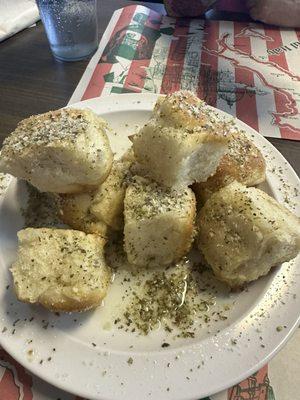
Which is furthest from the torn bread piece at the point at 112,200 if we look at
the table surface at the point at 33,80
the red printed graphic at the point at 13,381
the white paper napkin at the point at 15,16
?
the white paper napkin at the point at 15,16

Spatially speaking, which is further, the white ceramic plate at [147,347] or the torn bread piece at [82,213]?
the torn bread piece at [82,213]

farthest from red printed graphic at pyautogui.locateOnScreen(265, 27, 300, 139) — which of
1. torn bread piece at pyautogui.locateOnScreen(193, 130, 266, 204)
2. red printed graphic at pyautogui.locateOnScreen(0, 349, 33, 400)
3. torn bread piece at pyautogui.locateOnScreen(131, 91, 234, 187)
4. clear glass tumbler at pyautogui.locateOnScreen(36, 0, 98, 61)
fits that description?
red printed graphic at pyautogui.locateOnScreen(0, 349, 33, 400)

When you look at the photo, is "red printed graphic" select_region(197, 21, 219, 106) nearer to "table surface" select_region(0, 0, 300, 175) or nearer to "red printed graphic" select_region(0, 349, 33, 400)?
"table surface" select_region(0, 0, 300, 175)

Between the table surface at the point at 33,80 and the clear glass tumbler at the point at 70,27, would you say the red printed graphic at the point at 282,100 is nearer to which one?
the table surface at the point at 33,80

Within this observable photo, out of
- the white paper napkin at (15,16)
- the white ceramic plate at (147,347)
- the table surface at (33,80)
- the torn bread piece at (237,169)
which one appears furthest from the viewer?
the white paper napkin at (15,16)

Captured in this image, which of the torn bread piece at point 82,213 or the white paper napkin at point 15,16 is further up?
the white paper napkin at point 15,16

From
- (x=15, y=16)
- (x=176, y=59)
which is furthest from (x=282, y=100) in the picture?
(x=15, y=16)

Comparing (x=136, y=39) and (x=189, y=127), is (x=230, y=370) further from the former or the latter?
(x=136, y=39)

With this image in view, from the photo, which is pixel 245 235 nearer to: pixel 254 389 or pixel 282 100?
pixel 254 389

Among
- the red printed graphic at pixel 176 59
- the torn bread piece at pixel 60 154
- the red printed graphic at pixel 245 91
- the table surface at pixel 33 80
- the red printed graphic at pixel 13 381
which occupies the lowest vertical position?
the red printed graphic at pixel 13 381
